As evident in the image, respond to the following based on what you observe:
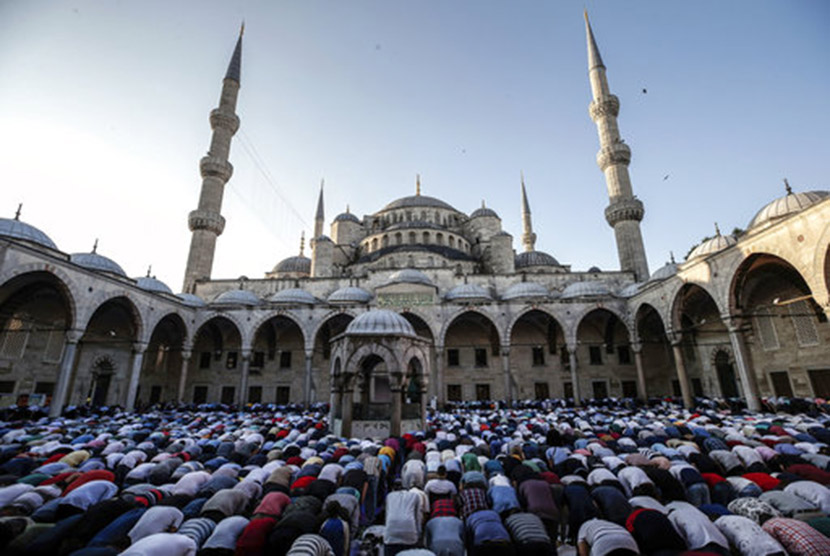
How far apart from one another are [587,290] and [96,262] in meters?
23.8

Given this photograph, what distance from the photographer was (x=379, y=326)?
10125 mm

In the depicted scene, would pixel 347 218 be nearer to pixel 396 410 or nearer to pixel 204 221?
pixel 204 221

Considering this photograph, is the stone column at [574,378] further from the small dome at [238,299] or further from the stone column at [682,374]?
the small dome at [238,299]

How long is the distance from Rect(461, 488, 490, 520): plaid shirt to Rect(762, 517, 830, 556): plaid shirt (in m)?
2.59

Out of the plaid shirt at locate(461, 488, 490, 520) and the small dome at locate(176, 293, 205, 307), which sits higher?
the small dome at locate(176, 293, 205, 307)

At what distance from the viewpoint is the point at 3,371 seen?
13750 millimetres

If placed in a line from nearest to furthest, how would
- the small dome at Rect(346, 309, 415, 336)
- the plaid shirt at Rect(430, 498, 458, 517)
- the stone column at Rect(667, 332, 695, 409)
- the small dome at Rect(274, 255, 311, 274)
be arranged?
the plaid shirt at Rect(430, 498, 458, 517) → the small dome at Rect(346, 309, 415, 336) → the stone column at Rect(667, 332, 695, 409) → the small dome at Rect(274, 255, 311, 274)

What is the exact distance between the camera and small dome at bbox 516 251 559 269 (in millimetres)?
28219

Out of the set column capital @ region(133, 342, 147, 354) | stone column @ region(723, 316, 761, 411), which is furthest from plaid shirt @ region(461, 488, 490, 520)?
column capital @ region(133, 342, 147, 354)

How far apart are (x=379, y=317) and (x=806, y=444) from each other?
341 inches

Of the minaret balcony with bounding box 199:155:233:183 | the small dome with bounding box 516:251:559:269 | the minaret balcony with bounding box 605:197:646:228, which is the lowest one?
the small dome with bounding box 516:251:559:269

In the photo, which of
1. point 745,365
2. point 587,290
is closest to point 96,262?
point 587,290

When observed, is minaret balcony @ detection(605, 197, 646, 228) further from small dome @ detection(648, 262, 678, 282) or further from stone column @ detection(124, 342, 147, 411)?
stone column @ detection(124, 342, 147, 411)

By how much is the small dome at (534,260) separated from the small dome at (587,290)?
840 cm
